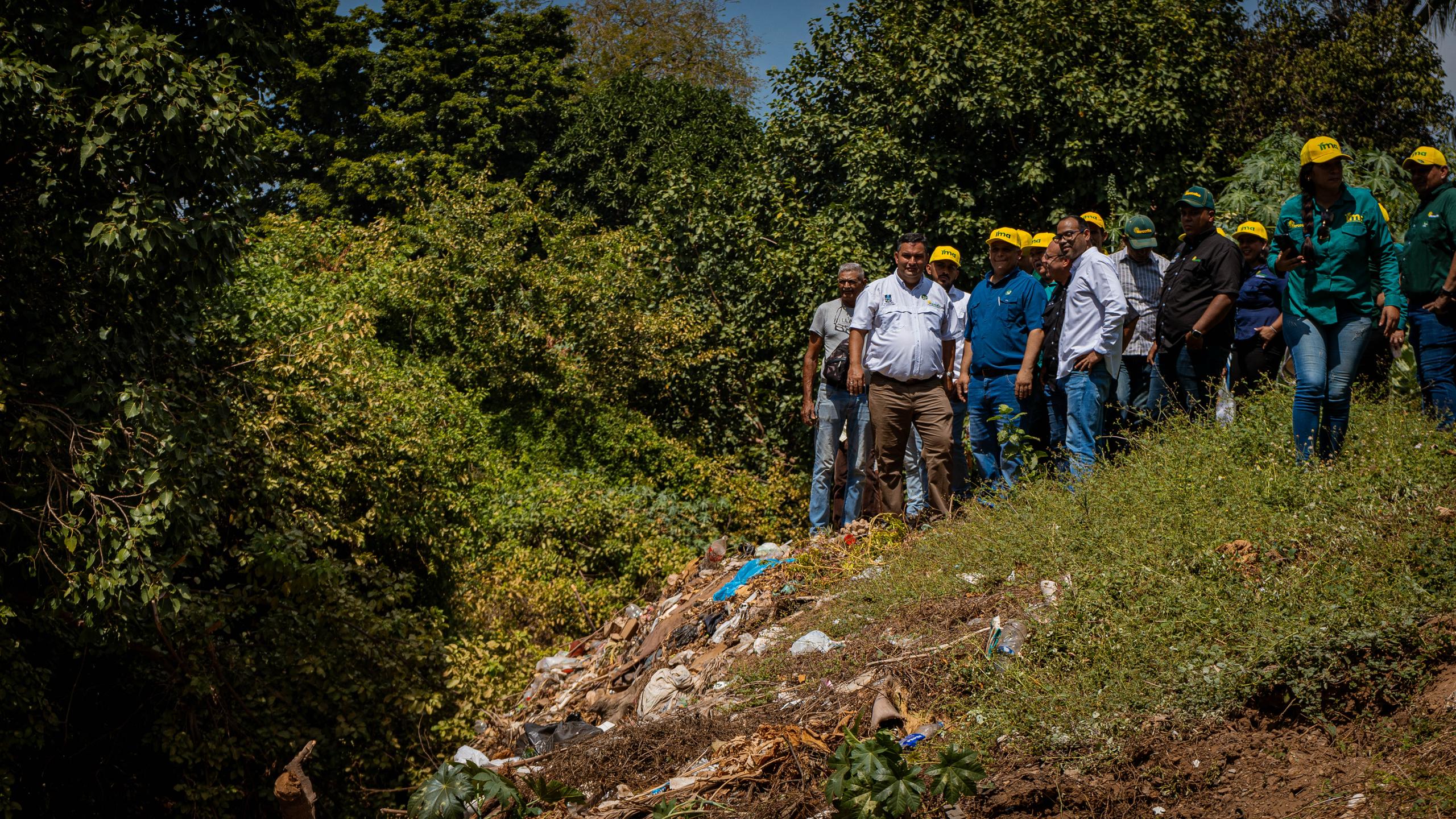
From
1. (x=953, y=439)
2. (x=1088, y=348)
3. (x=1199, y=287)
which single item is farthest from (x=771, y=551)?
(x=1199, y=287)

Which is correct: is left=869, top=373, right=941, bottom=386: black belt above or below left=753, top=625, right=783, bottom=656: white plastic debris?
above

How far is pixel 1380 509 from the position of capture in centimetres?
474

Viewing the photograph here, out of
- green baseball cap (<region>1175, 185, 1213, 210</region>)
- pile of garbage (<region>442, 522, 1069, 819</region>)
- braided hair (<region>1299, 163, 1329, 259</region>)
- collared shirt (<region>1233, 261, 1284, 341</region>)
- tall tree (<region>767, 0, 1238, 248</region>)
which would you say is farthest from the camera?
tall tree (<region>767, 0, 1238, 248</region>)

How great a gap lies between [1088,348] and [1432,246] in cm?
182

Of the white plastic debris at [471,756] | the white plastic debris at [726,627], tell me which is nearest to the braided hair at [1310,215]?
the white plastic debris at [726,627]

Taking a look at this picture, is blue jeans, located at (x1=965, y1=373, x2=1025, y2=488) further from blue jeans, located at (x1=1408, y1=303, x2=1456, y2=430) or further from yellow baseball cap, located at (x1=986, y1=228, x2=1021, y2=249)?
blue jeans, located at (x1=1408, y1=303, x2=1456, y2=430)

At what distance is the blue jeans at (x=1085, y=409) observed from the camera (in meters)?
6.75

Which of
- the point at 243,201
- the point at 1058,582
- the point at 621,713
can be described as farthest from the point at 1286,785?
the point at 243,201

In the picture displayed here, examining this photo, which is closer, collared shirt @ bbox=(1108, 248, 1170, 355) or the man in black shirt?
the man in black shirt

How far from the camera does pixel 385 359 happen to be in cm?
1220

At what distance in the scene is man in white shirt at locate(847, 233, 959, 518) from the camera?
7.09 meters

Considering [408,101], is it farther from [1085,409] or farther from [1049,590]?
[1049,590]

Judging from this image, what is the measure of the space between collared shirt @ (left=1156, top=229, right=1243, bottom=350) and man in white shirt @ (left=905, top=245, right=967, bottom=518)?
1306 mm

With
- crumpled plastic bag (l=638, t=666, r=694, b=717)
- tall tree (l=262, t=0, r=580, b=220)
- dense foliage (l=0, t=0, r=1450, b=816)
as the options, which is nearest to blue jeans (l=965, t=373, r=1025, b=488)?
crumpled plastic bag (l=638, t=666, r=694, b=717)
